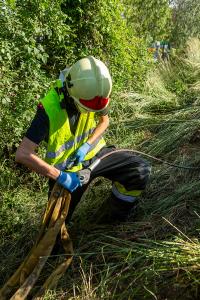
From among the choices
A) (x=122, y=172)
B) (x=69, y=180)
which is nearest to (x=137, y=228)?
(x=122, y=172)

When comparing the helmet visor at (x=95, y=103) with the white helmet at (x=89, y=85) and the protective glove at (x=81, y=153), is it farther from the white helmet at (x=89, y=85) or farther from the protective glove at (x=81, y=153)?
the protective glove at (x=81, y=153)

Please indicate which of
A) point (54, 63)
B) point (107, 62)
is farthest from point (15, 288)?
point (107, 62)

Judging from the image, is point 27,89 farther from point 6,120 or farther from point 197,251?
point 197,251

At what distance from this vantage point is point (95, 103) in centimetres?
296

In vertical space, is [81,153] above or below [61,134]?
below

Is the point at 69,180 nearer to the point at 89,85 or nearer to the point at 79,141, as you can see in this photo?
the point at 79,141

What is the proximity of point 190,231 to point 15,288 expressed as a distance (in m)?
1.34

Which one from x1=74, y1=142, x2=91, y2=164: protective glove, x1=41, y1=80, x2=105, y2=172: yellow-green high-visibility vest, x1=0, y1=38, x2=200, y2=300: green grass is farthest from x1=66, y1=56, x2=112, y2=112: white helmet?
x1=0, y1=38, x2=200, y2=300: green grass

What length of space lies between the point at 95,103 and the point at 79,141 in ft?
1.44

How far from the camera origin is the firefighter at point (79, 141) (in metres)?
2.89

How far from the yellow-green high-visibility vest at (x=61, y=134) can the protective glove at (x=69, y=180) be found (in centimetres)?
17

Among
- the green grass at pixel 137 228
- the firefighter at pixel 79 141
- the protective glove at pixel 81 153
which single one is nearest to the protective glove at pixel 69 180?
the firefighter at pixel 79 141

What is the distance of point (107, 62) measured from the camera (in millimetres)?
5980

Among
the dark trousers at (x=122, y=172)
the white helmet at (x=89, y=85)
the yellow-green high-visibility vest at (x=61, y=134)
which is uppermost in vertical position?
the white helmet at (x=89, y=85)
